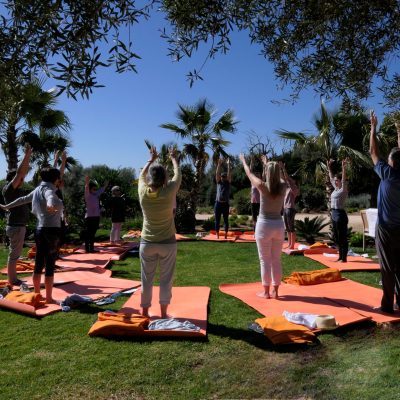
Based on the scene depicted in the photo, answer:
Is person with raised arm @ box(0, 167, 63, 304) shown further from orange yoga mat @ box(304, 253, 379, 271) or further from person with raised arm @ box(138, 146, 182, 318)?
orange yoga mat @ box(304, 253, 379, 271)

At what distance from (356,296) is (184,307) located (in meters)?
2.40

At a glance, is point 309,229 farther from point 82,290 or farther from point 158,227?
point 158,227

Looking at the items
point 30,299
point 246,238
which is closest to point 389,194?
point 30,299

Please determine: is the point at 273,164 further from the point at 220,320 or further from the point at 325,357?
the point at 325,357

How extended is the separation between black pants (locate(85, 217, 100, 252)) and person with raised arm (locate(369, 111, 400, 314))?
6.68 metres

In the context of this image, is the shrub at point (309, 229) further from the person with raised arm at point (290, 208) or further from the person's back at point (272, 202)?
the person's back at point (272, 202)

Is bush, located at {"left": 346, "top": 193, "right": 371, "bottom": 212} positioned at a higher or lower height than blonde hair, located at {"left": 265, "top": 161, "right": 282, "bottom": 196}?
higher

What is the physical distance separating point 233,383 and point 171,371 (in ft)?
1.76

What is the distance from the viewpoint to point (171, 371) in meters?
3.52

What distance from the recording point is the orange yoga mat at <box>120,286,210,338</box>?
4219mm

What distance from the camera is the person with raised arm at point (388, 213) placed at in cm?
455

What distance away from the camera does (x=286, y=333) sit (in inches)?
163

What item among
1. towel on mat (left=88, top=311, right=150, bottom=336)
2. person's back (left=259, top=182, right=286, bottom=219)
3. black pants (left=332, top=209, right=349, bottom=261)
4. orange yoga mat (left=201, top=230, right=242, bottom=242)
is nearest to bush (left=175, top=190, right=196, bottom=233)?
orange yoga mat (left=201, top=230, right=242, bottom=242)

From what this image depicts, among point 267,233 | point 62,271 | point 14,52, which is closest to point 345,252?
point 267,233
